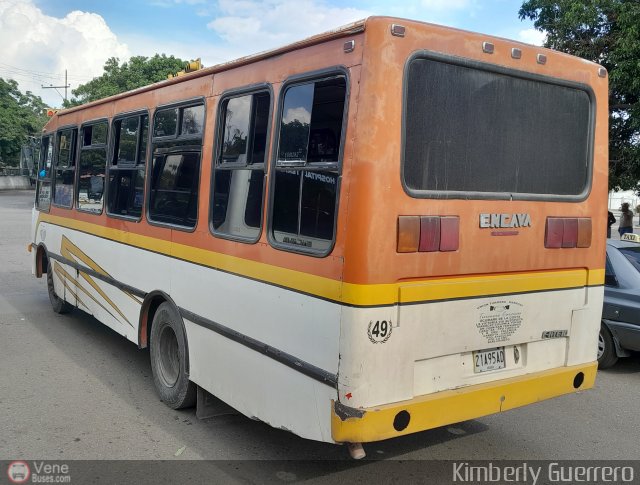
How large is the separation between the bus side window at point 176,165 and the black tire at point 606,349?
450cm

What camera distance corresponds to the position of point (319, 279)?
131 inches

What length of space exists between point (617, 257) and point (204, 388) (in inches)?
186

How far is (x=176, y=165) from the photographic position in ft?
16.4

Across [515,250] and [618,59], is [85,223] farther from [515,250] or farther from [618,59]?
[618,59]

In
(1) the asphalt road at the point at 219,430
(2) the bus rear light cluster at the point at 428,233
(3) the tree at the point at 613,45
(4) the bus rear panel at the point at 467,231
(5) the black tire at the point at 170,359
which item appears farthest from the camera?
(3) the tree at the point at 613,45

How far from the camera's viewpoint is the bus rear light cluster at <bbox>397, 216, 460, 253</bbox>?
330 cm

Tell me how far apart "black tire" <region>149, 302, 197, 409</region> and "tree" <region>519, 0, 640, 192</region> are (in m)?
10.1

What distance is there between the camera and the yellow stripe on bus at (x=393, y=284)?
3.20m

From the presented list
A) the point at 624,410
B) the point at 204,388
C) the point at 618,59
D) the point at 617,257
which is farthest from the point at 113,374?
the point at 618,59

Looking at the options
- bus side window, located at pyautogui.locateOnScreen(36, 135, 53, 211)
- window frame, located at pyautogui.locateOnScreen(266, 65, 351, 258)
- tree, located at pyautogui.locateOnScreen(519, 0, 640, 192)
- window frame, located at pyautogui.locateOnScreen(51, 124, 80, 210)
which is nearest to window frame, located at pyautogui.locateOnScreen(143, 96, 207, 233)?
window frame, located at pyautogui.locateOnScreen(266, 65, 351, 258)

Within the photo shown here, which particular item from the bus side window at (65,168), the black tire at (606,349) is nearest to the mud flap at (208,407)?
the bus side window at (65,168)

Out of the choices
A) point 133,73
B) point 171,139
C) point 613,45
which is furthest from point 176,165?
point 133,73

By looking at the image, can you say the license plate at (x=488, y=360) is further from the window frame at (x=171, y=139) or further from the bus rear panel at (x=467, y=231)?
the window frame at (x=171, y=139)

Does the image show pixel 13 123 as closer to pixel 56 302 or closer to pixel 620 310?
pixel 56 302
